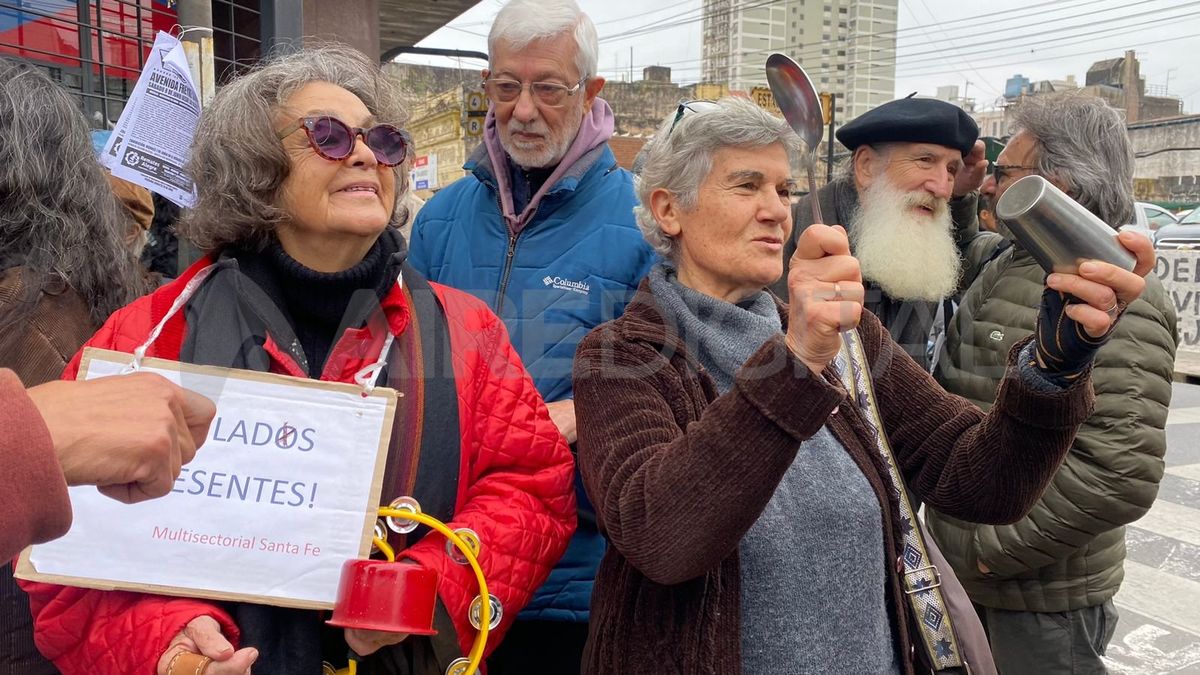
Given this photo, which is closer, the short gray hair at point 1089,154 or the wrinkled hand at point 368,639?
the wrinkled hand at point 368,639

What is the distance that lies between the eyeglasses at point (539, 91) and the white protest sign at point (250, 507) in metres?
1.12

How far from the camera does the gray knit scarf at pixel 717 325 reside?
1.77 metres

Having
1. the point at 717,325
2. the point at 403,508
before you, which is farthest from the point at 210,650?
the point at 717,325

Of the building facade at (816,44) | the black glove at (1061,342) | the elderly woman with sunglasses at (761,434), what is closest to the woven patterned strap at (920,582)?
the elderly woman with sunglasses at (761,434)

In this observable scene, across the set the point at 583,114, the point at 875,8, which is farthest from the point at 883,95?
the point at 583,114

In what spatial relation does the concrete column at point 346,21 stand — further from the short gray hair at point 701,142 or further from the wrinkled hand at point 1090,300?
the wrinkled hand at point 1090,300

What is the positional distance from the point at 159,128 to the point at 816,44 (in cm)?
8745

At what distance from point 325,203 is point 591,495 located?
2.55ft

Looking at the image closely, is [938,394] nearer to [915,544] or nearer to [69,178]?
[915,544]

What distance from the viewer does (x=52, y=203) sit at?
1903mm

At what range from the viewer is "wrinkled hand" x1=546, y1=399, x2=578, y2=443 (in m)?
2.13

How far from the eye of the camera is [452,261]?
8.16 feet

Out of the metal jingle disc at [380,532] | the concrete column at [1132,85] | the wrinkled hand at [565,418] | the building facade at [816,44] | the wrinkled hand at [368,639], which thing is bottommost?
the wrinkled hand at [368,639]

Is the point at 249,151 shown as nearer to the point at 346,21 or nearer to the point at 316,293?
the point at 316,293
